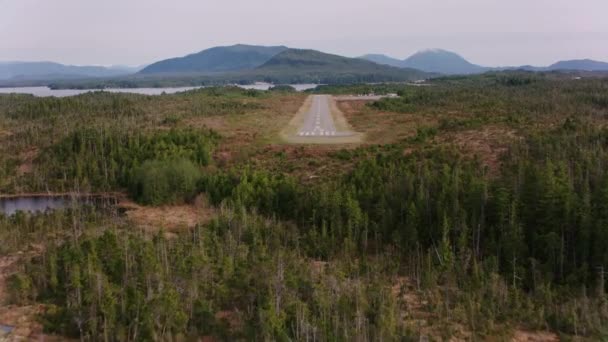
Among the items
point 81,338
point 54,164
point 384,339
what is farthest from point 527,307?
point 54,164

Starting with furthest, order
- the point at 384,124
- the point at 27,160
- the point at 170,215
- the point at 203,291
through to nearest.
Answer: the point at 384,124 < the point at 27,160 < the point at 170,215 < the point at 203,291

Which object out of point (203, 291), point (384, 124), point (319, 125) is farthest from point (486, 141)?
point (203, 291)

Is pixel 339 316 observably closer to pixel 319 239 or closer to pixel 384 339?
pixel 384 339

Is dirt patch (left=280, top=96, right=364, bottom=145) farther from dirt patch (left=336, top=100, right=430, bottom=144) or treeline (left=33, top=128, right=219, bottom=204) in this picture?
treeline (left=33, top=128, right=219, bottom=204)

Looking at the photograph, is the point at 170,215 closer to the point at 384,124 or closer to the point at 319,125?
the point at 319,125

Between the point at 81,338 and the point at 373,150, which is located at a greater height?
the point at 373,150

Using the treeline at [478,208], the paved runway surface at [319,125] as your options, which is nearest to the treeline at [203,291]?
the treeline at [478,208]

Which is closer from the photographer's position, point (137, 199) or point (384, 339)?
point (384, 339)
